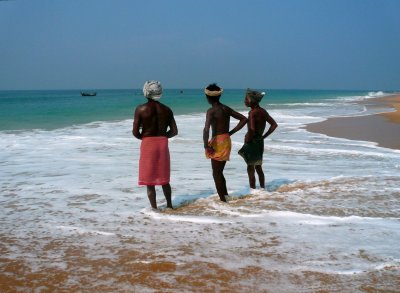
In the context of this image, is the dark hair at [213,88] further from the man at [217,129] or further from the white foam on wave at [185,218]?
the white foam on wave at [185,218]

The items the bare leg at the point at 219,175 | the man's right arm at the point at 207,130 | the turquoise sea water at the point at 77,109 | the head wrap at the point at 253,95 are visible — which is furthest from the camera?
the turquoise sea water at the point at 77,109

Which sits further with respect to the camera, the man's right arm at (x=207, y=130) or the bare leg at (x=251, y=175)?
the bare leg at (x=251, y=175)

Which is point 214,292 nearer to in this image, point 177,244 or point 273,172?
point 177,244

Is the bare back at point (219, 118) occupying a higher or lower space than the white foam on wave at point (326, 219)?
higher

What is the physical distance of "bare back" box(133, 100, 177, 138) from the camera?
5.31 metres

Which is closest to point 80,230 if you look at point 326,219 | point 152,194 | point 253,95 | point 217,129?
point 152,194

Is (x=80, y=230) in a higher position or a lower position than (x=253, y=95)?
lower

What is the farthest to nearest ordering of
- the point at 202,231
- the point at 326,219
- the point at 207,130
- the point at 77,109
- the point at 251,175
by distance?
the point at 77,109 → the point at 251,175 → the point at 207,130 → the point at 326,219 → the point at 202,231

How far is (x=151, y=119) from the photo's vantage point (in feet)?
17.5

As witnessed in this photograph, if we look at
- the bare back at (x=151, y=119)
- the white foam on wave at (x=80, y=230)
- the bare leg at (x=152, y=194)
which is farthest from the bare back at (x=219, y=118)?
the white foam on wave at (x=80, y=230)

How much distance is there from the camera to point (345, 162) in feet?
30.9

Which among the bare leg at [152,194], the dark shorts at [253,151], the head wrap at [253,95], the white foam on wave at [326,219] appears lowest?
the white foam on wave at [326,219]

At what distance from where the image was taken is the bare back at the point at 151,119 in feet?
17.4

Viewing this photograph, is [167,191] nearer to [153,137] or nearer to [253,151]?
[153,137]
